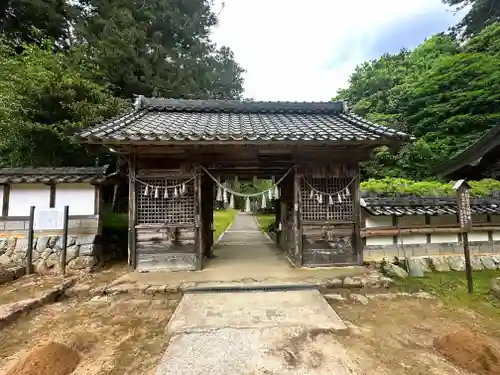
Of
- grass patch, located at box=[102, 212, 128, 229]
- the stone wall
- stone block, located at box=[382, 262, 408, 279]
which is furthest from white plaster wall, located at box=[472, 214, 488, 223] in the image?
grass patch, located at box=[102, 212, 128, 229]

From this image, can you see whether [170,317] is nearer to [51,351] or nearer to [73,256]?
[51,351]

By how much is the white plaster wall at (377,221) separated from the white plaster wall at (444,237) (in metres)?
1.31

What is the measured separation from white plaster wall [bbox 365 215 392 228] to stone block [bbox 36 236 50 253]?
28.7 feet

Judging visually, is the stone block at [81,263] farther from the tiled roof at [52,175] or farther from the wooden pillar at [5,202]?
the wooden pillar at [5,202]

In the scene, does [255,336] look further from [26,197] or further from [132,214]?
[26,197]

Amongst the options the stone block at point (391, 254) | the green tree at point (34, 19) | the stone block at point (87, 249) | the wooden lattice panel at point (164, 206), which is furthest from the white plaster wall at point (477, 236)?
the green tree at point (34, 19)

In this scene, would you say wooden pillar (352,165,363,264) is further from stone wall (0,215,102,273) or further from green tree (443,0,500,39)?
green tree (443,0,500,39)

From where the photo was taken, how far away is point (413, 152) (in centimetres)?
1457

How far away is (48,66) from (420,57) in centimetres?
2702

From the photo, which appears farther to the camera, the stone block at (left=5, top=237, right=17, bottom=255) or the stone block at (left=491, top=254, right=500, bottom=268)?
the stone block at (left=491, top=254, right=500, bottom=268)

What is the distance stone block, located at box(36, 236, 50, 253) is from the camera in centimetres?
705

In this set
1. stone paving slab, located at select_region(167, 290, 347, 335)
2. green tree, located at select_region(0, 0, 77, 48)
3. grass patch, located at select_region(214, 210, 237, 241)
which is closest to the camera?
stone paving slab, located at select_region(167, 290, 347, 335)

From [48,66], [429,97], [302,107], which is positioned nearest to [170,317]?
[302,107]

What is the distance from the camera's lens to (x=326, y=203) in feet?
23.2
